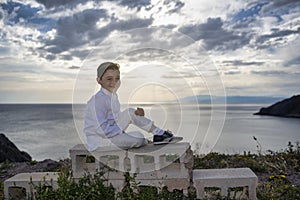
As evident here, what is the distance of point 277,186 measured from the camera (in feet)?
17.0

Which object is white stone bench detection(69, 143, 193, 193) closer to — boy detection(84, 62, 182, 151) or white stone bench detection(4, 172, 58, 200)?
boy detection(84, 62, 182, 151)

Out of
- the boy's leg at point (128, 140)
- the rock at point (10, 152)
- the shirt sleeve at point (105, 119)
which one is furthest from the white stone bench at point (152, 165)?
the rock at point (10, 152)

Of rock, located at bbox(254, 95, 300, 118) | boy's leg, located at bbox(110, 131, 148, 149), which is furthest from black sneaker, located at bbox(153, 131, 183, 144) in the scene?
rock, located at bbox(254, 95, 300, 118)

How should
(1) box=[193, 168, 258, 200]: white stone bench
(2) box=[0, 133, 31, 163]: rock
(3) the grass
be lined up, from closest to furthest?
(3) the grass, (1) box=[193, 168, 258, 200]: white stone bench, (2) box=[0, 133, 31, 163]: rock

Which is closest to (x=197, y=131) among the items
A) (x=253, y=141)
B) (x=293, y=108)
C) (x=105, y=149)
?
(x=105, y=149)

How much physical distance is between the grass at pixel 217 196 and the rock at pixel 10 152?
4.48ft

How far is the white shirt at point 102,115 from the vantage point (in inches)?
172

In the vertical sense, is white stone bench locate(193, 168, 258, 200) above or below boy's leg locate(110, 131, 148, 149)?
below

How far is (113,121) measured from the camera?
14.6 ft

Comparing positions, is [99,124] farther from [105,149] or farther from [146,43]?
[146,43]

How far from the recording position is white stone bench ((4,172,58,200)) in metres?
4.63

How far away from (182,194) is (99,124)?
1.19 meters

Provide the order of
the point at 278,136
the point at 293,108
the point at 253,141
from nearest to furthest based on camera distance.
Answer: the point at 253,141
the point at 278,136
the point at 293,108

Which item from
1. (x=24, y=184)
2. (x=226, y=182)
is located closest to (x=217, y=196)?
(x=226, y=182)
